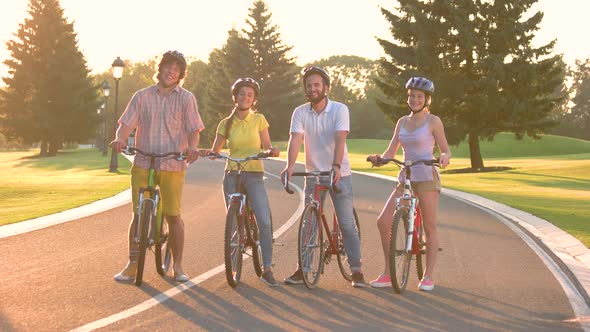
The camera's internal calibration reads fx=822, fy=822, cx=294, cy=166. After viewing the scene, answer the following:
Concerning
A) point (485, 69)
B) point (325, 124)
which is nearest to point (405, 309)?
point (325, 124)

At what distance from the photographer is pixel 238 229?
7934 millimetres

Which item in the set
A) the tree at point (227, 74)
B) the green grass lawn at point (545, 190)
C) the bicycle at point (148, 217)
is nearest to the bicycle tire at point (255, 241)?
the bicycle at point (148, 217)

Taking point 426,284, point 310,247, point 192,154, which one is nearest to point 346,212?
point 310,247

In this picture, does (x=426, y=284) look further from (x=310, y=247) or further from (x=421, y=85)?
(x=421, y=85)

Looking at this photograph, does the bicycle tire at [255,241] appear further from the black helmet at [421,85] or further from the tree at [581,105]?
the tree at [581,105]

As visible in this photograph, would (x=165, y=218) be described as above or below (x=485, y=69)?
below

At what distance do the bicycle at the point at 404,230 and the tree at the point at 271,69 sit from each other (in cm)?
8610

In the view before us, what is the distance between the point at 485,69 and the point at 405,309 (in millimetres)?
36420

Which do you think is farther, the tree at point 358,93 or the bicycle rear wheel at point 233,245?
the tree at point 358,93

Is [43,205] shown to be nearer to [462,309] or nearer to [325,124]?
[325,124]

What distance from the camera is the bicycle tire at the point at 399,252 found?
25.3 ft

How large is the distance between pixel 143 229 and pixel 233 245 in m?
0.87

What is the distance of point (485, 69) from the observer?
42.0 meters

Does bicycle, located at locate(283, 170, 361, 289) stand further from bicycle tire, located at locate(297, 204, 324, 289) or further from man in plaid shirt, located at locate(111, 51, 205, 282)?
man in plaid shirt, located at locate(111, 51, 205, 282)
